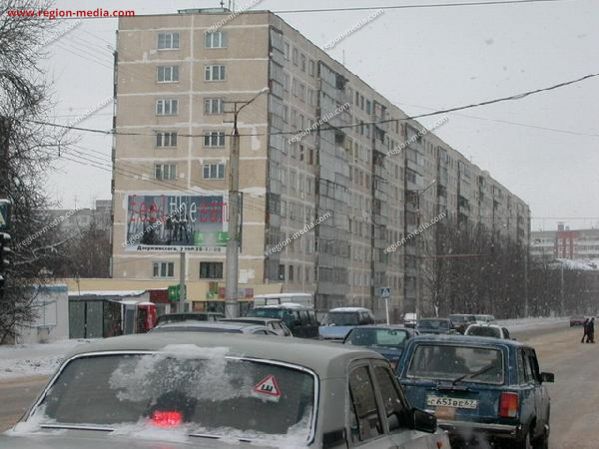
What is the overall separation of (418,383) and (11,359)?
2044cm

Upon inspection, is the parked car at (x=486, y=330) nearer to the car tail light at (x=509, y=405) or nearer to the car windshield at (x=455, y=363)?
the car windshield at (x=455, y=363)

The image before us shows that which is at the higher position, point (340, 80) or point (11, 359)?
point (340, 80)

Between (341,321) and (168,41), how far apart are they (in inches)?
1639

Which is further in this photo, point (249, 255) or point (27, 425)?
point (249, 255)

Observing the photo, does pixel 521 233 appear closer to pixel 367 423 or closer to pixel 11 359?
pixel 11 359

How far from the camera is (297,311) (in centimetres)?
3772

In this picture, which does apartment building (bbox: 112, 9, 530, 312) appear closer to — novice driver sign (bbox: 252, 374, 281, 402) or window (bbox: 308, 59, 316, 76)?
window (bbox: 308, 59, 316, 76)

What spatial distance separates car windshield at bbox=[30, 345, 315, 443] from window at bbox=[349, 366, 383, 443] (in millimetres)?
432

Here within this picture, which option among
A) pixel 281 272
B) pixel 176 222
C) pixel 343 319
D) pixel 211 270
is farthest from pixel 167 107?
pixel 343 319

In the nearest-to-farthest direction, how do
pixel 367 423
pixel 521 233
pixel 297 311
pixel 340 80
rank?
pixel 367 423
pixel 297 311
pixel 340 80
pixel 521 233

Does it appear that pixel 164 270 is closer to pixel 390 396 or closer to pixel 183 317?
pixel 183 317

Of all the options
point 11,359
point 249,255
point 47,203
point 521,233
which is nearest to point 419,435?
point 11,359

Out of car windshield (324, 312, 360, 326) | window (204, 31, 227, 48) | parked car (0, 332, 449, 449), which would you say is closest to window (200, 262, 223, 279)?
window (204, 31, 227, 48)

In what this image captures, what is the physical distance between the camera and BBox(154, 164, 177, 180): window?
7644 centimetres
